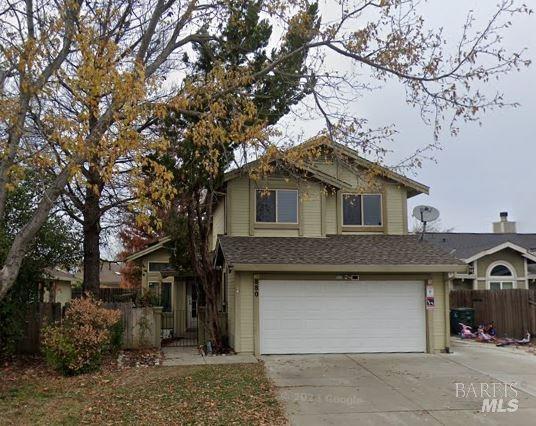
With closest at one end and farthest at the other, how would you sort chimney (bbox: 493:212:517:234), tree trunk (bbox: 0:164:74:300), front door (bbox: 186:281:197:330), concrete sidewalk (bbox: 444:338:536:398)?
1. tree trunk (bbox: 0:164:74:300)
2. concrete sidewalk (bbox: 444:338:536:398)
3. front door (bbox: 186:281:197:330)
4. chimney (bbox: 493:212:517:234)

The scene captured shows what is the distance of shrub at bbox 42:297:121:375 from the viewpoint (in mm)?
12828

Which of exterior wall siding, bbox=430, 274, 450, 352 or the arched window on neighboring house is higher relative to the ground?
the arched window on neighboring house

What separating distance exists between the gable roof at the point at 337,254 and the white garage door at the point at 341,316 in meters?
0.75

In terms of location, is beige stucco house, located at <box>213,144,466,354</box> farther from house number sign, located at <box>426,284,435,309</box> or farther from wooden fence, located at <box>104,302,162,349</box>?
wooden fence, located at <box>104,302,162,349</box>

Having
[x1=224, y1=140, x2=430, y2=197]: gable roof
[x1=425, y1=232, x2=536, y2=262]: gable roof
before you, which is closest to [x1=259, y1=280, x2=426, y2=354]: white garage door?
[x1=224, y1=140, x2=430, y2=197]: gable roof

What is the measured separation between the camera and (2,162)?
32.1ft

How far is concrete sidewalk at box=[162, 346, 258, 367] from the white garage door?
3.36 feet

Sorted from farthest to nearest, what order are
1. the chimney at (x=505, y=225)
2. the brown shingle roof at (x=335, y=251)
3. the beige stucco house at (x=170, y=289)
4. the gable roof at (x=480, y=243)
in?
the chimney at (x=505, y=225)
the gable roof at (x=480, y=243)
the beige stucco house at (x=170, y=289)
the brown shingle roof at (x=335, y=251)

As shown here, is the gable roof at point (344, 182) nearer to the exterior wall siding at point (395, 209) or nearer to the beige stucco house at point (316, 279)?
the beige stucco house at point (316, 279)

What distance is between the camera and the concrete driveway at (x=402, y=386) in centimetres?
915

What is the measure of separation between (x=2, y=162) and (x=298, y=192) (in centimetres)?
956

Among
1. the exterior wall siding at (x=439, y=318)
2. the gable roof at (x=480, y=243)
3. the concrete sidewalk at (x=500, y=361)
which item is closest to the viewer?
the concrete sidewalk at (x=500, y=361)

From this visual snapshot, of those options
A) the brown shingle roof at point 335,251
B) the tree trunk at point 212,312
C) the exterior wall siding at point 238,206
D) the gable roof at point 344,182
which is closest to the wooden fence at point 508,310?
the brown shingle roof at point 335,251

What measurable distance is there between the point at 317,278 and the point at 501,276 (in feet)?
40.2
